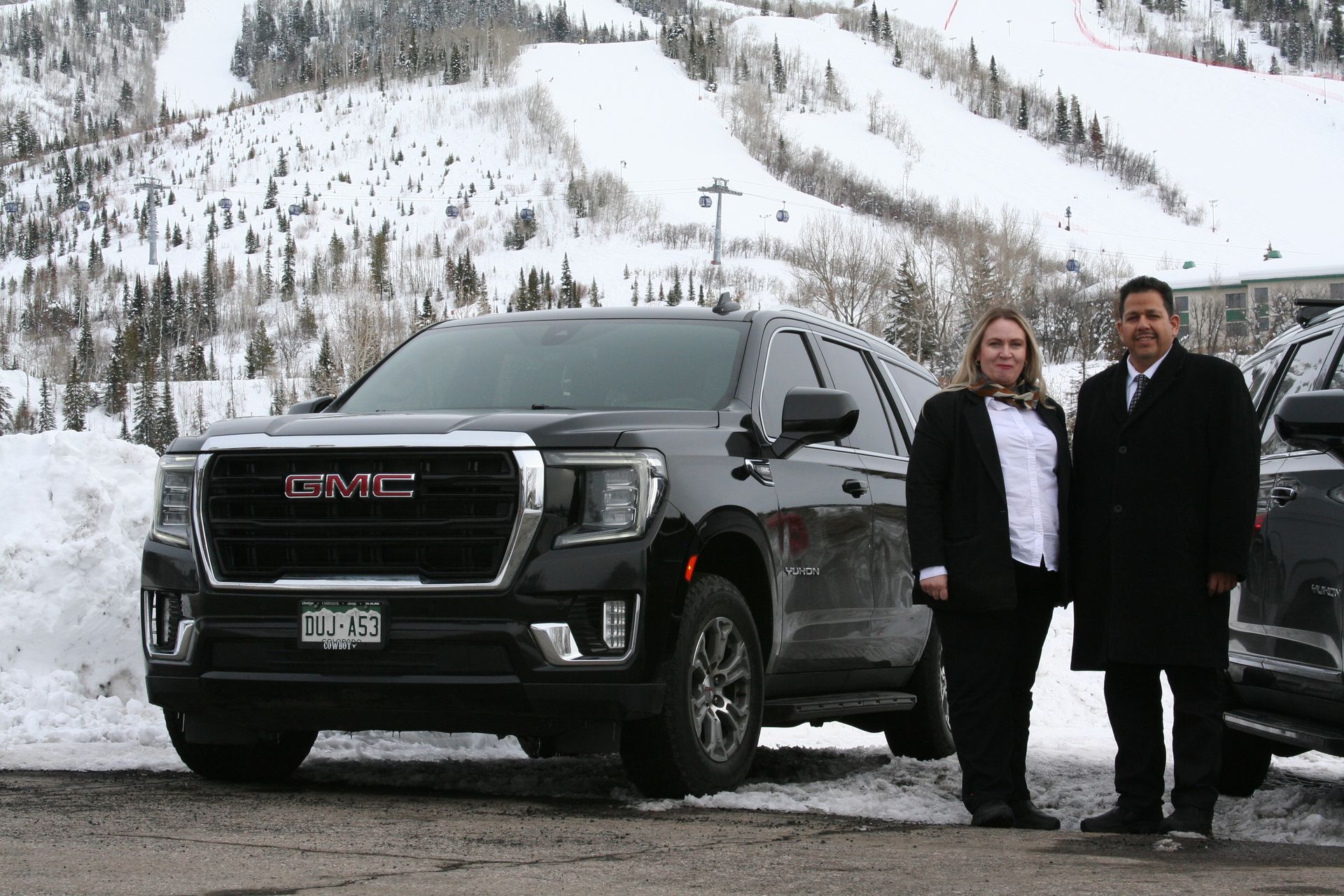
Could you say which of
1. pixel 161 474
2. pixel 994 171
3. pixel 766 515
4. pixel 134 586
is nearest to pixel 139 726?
pixel 134 586

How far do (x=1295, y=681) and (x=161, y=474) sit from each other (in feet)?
14.2

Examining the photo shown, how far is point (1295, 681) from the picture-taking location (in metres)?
5.80

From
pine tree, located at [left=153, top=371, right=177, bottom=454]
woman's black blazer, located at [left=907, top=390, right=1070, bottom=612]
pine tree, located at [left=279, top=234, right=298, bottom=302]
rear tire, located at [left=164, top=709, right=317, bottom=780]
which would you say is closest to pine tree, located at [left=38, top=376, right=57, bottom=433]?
pine tree, located at [left=153, top=371, right=177, bottom=454]

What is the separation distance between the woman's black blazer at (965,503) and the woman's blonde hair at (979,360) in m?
0.09

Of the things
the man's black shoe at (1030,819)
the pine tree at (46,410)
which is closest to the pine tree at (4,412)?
the pine tree at (46,410)

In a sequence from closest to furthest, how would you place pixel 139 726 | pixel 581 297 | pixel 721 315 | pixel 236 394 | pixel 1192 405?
1. pixel 1192 405
2. pixel 721 315
3. pixel 139 726
4. pixel 236 394
5. pixel 581 297

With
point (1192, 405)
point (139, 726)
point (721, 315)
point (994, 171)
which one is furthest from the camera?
point (994, 171)

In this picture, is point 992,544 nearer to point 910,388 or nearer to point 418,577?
point 418,577

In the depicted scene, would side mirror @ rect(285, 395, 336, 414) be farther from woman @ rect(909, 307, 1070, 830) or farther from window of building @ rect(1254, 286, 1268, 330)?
window of building @ rect(1254, 286, 1268, 330)

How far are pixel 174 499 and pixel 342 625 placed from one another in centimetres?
100

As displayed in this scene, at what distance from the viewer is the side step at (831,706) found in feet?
21.0

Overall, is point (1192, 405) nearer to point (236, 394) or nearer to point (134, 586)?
point (134, 586)

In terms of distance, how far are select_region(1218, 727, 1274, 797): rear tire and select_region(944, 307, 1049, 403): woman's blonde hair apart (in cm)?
189

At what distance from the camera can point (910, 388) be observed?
28.9ft
